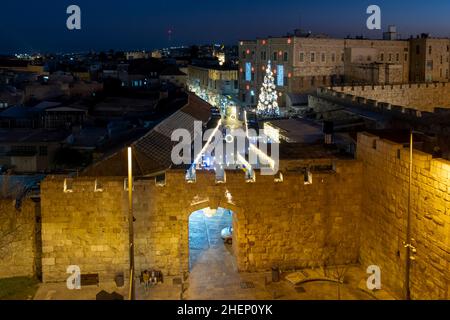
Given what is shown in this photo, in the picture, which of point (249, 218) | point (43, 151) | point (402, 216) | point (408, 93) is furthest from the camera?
point (408, 93)

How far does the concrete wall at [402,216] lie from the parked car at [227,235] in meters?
4.63

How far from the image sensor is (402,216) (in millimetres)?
14914

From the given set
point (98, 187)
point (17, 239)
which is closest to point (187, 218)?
point (98, 187)

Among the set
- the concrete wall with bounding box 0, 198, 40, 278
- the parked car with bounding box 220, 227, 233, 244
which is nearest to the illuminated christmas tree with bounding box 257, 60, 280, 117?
the parked car with bounding box 220, 227, 233, 244

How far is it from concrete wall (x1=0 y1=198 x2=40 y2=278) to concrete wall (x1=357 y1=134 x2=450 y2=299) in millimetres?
10191

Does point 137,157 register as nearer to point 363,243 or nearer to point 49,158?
point 363,243

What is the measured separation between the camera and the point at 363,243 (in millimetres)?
17375

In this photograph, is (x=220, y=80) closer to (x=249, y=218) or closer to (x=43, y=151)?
(x=43, y=151)

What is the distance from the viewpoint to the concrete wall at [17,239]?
53.0 feet

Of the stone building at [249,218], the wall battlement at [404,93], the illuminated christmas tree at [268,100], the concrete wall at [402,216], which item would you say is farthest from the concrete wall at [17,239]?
the illuminated christmas tree at [268,100]

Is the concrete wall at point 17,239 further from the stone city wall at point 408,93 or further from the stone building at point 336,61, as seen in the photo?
the stone building at point 336,61

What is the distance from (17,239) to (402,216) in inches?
438

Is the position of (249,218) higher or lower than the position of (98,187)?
lower
